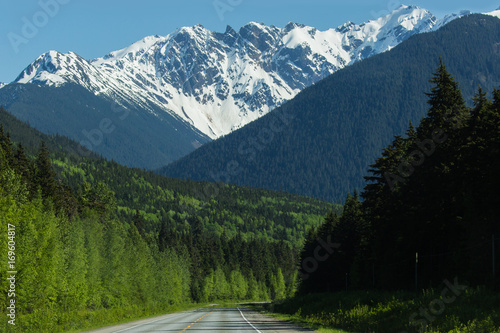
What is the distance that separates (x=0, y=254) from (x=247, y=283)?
149873 mm

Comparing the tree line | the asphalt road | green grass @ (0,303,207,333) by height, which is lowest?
the asphalt road

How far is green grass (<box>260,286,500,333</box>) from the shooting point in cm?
2305

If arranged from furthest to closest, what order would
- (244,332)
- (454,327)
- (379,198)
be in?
(379,198) < (244,332) < (454,327)

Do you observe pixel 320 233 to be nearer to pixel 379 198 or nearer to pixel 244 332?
pixel 379 198

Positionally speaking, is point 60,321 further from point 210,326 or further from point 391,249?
point 391,249

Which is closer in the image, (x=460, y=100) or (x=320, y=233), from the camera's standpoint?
(x=460, y=100)

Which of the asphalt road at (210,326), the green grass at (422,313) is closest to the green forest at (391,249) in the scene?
the green grass at (422,313)

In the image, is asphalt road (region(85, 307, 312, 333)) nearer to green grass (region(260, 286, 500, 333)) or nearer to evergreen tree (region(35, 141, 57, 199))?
green grass (region(260, 286, 500, 333))

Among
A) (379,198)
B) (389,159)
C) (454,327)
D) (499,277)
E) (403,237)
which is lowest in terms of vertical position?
(454,327)

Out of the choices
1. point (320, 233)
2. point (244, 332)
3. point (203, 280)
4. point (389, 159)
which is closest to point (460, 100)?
point (389, 159)

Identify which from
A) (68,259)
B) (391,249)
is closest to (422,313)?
(391,249)

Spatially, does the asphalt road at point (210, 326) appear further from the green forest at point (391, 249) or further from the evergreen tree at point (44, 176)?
the evergreen tree at point (44, 176)

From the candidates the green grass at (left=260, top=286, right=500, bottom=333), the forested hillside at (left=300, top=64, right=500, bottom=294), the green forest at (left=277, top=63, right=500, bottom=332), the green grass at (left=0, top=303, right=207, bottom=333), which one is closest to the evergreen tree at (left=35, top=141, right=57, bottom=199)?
the green grass at (left=0, top=303, right=207, bottom=333)

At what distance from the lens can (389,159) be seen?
55938mm
